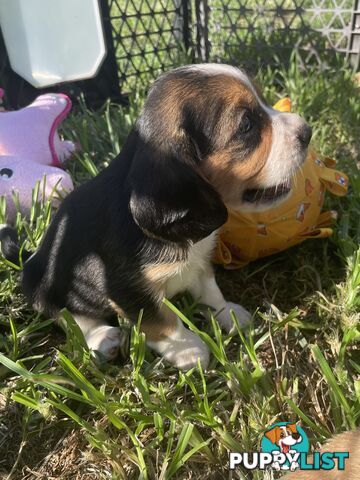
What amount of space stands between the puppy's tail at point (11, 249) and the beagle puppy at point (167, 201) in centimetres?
21

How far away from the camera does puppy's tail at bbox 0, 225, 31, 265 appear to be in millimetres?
2199

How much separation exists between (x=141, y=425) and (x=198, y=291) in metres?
0.69

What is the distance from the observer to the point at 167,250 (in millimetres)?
1715

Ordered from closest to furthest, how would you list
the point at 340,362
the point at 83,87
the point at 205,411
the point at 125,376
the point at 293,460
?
1. the point at 293,460
2. the point at 205,411
3. the point at 340,362
4. the point at 125,376
5. the point at 83,87

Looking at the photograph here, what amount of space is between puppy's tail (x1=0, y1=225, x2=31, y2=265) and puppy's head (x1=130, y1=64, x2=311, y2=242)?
91 cm

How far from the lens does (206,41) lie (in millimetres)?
4098

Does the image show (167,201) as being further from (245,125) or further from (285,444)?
(285,444)

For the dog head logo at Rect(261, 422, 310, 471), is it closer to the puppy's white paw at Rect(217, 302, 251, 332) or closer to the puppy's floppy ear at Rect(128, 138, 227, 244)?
the puppy's white paw at Rect(217, 302, 251, 332)

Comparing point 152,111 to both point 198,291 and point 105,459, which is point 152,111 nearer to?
point 198,291

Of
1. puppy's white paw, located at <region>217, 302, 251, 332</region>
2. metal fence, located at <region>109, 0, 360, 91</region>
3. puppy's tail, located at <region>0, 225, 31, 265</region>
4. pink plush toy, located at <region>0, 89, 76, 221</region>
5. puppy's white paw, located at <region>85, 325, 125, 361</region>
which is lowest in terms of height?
puppy's white paw, located at <region>217, 302, 251, 332</region>

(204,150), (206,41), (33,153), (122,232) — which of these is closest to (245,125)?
(204,150)

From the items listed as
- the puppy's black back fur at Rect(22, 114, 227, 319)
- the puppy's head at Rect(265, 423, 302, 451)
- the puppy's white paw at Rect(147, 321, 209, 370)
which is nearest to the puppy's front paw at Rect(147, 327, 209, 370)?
the puppy's white paw at Rect(147, 321, 209, 370)

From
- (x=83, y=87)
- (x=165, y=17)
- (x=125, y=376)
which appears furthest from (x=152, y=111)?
(x=165, y=17)

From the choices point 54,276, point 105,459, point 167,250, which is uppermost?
point 167,250
